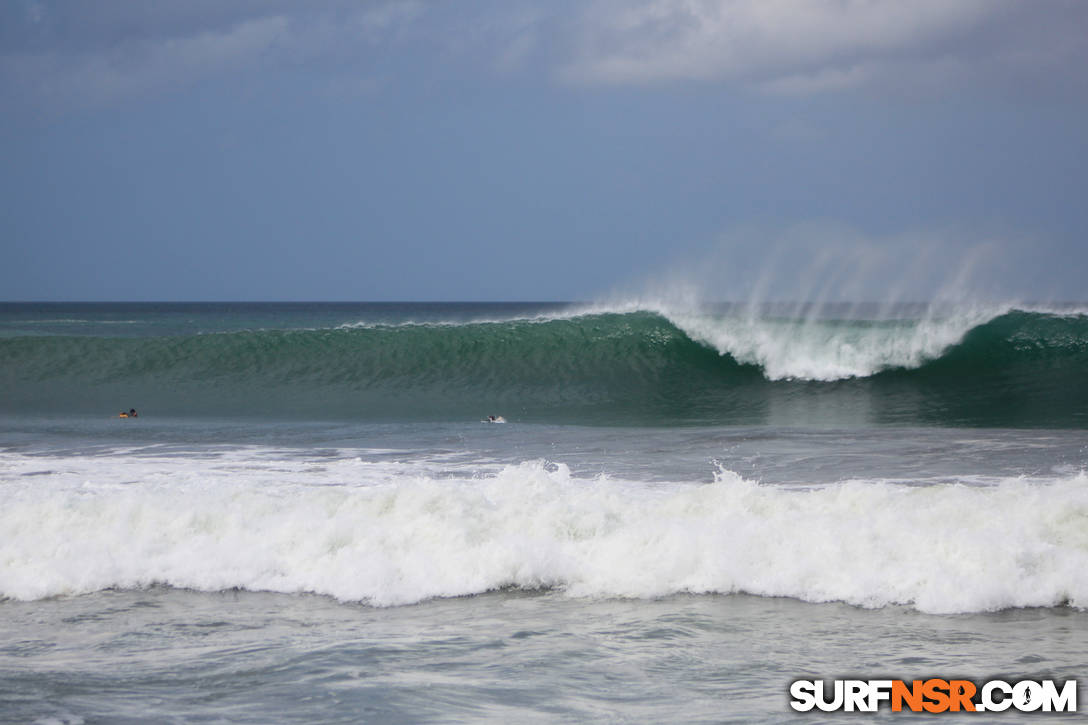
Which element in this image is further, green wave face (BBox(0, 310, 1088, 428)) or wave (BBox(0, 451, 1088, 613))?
green wave face (BBox(0, 310, 1088, 428))

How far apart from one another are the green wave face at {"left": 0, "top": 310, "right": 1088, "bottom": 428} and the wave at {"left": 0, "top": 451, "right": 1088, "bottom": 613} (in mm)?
7034

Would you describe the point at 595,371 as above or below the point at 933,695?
above

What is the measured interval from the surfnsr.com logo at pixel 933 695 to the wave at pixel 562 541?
115cm

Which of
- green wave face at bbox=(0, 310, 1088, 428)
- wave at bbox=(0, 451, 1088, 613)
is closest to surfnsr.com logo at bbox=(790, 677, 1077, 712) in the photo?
wave at bbox=(0, 451, 1088, 613)

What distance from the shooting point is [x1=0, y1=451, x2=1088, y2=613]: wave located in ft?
18.1

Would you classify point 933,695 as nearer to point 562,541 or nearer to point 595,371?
point 562,541

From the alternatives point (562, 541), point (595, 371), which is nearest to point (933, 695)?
point (562, 541)

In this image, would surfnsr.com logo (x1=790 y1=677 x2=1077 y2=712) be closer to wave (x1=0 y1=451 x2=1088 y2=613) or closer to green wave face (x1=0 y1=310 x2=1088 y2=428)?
wave (x1=0 y1=451 x2=1088 y2=613)

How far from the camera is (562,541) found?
6188mm

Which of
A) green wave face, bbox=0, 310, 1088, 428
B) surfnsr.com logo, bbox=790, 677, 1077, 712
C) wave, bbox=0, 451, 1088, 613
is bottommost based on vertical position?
surfnsr.com logo, bbox=790, 677, 1077, 712

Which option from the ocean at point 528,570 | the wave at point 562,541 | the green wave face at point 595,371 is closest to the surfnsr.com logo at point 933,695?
the ocean at point 528,570

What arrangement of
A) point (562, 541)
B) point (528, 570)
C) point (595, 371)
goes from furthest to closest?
point (595, 371) → point (562, 541) → point (528, 570)

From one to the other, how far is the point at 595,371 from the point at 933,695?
609 inches

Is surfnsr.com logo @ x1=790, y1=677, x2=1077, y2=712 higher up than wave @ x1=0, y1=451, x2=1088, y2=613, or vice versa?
wave @ x1=0, y1=451, x2=1088, y2=613
